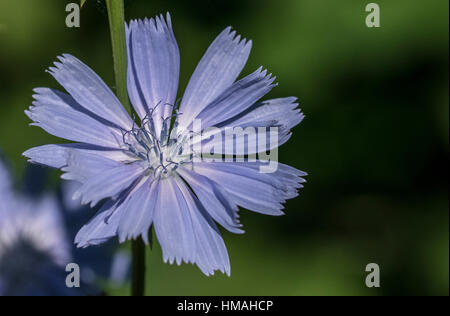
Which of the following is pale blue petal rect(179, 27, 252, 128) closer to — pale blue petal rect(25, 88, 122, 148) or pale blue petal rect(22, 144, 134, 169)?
pale blue petal rect(25, 88, 122, 148)

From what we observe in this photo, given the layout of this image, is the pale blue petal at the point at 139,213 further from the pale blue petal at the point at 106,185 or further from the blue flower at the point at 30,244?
the blue flower at the point at 30,244

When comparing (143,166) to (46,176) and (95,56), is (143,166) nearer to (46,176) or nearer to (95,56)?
(46,176)

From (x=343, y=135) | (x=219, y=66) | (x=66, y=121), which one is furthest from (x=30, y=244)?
(x=343, y=135)

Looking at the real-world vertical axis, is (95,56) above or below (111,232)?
above

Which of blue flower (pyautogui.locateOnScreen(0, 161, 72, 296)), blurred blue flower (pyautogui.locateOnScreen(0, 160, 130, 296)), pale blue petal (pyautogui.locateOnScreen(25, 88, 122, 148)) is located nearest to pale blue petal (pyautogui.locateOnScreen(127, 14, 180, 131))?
pale blue petal (pyautogui.locateOnScreen(25, 88, 122, 148))

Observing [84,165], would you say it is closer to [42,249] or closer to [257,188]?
[257,188]

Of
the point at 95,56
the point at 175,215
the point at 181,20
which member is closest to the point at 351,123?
the point at 181,20
